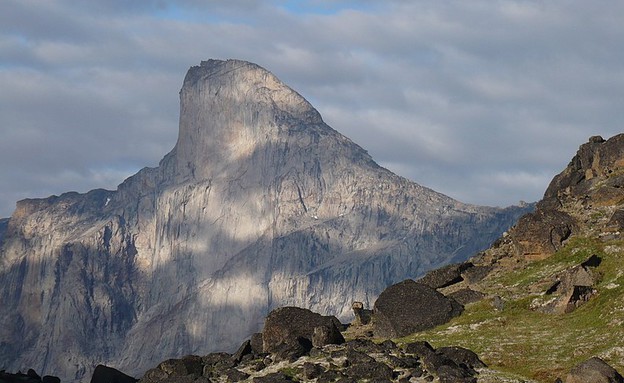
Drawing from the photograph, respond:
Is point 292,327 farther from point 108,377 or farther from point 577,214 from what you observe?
point 577,214

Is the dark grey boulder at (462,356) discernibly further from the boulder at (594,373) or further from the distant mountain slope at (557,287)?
the boulder at (594,373)

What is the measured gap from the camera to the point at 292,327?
80.6 m

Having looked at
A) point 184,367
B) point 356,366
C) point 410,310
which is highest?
point 410,310

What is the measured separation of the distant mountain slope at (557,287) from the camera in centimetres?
7031

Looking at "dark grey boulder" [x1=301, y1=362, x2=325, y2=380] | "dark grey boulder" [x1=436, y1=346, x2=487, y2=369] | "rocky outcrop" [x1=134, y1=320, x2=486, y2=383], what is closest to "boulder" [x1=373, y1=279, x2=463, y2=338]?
"rocky outcrop" [x1=134, y1=320, x2=486, y2=383]

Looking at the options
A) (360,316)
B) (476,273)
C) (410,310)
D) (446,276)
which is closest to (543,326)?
(410,310)

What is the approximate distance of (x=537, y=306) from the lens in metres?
81.4

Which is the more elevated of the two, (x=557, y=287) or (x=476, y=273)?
(x=476, y=273)

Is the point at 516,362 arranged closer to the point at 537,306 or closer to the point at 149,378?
the point at 537,306

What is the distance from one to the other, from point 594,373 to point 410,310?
2477 centimetres

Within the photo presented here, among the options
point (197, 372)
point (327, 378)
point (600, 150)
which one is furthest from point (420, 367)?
point (600, 150)

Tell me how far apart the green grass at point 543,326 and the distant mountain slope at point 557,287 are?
0.07m

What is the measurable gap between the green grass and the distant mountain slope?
74mm

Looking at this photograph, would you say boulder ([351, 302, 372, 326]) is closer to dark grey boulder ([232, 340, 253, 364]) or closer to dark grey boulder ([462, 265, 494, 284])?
dark grey boulder ([462, 265, 494, 284])
